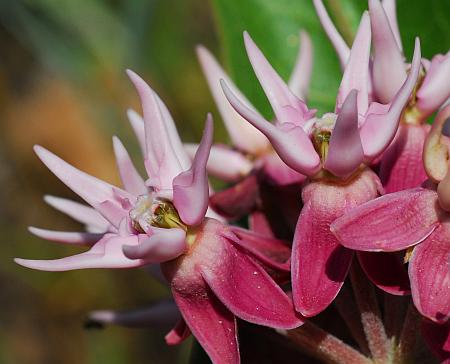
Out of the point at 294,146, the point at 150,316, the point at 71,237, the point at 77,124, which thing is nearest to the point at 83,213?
the point at 71,237

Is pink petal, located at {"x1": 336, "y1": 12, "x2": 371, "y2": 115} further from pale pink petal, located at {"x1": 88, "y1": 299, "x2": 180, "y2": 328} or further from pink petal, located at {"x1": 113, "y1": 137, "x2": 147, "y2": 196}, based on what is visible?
pale pink petal, located at {"x1": 88, "y1": 299, "x2": 180, "y2": 328}

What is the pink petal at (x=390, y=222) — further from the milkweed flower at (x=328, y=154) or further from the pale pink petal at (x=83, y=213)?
the pale pink petal at (x=83, y=213)

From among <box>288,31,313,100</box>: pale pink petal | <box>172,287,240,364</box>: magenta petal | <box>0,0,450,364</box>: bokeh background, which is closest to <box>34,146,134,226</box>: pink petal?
<box>172,287,240,364</box>: magenta petal

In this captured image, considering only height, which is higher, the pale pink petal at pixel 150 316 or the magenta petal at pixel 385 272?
the magenta petal at pixel 385 272

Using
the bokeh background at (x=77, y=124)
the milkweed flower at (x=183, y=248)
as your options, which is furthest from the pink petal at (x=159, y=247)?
the bokeh background at (x=77, y=124)

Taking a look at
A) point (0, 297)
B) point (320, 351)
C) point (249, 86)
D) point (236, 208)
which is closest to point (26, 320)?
point (0, 297)

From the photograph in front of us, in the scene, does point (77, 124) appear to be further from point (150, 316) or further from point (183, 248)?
point (183, 248)
